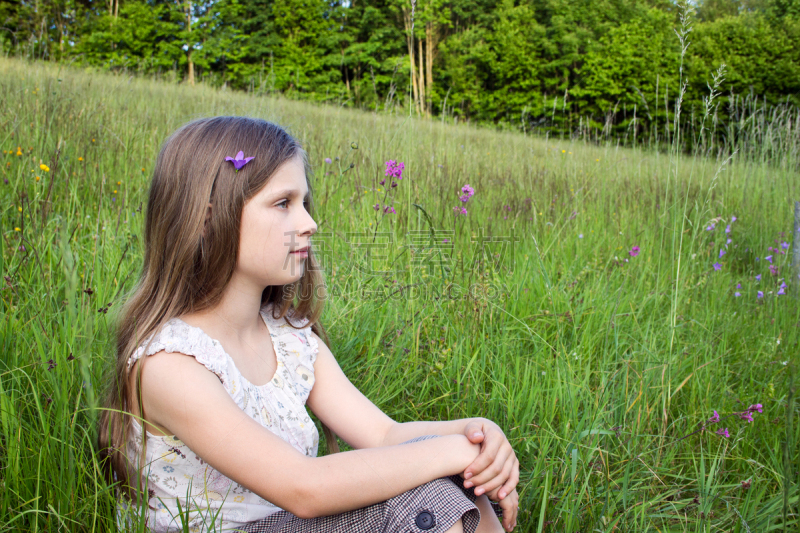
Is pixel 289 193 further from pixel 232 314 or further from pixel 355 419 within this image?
pixel 355 419

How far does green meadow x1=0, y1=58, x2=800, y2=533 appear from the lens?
1201 mm

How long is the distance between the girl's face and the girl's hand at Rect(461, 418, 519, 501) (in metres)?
0.54

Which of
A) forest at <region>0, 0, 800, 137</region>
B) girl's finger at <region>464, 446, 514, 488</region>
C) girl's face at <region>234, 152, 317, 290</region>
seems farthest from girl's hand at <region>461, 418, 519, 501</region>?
forest at <region>0, 0, 800, 137</region>

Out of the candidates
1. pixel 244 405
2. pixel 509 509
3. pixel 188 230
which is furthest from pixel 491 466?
pixel 188 230

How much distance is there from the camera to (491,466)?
3.24 ft

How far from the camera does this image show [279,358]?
Answer: 125 centimetres

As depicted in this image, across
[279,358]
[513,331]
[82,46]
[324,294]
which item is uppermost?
[82,46]

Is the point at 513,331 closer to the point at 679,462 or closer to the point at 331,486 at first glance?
the point at 679,462

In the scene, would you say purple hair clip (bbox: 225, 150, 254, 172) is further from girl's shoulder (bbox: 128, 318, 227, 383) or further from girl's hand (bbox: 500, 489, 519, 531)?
girl's hand (bbox: 500, 489, 519, 531)

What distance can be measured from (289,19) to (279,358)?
1710cm

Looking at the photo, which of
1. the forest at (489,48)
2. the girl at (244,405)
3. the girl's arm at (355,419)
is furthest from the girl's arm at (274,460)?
the forest at (489,48)

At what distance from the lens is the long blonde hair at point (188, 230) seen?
1.06 metres

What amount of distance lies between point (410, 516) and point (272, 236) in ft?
2.12

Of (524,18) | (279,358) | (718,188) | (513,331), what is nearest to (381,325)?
(513,331)
